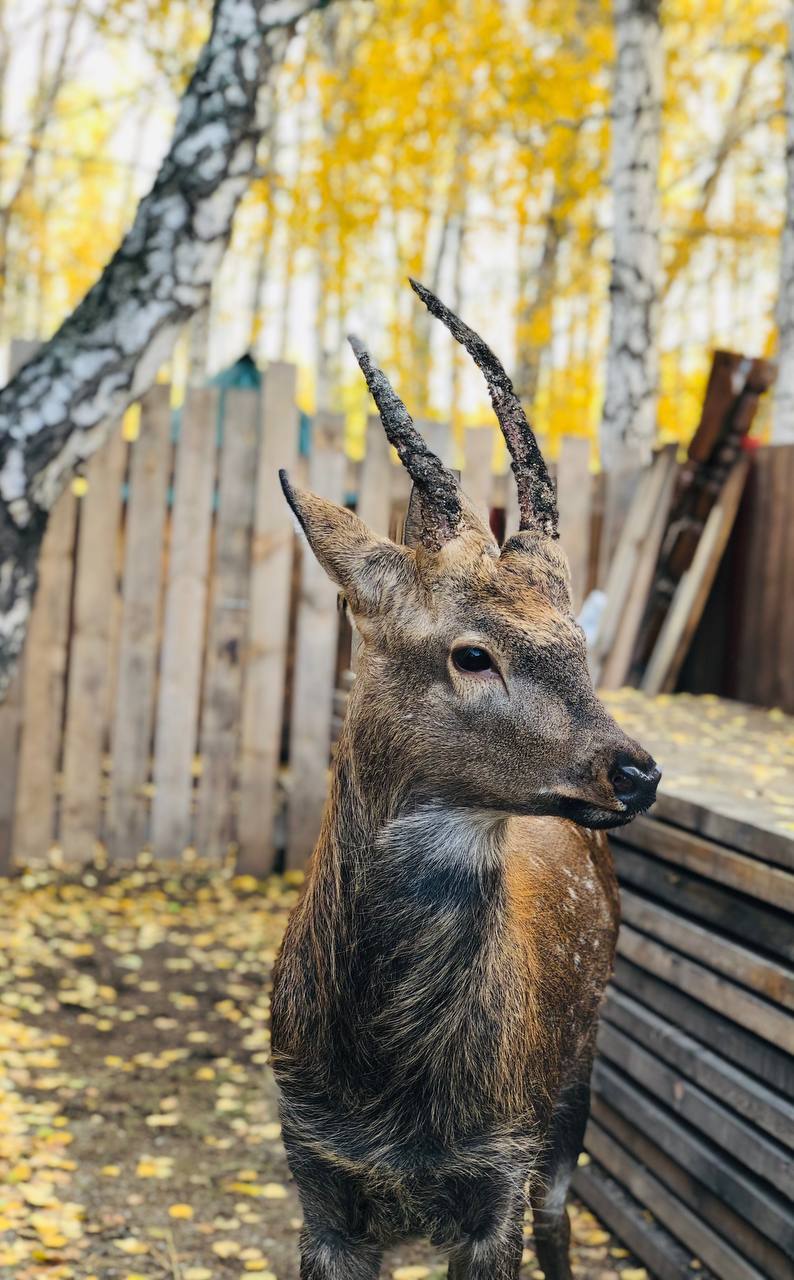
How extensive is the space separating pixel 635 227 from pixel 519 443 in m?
Answer: 6.44

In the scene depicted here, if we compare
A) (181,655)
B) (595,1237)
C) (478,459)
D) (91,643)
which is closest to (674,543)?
(478,459)

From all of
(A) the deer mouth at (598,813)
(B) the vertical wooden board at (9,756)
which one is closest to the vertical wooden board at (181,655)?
(B) the vertical wooden board at (9,756)

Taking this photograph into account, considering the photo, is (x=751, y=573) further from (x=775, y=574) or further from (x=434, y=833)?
(x=434, y=833)

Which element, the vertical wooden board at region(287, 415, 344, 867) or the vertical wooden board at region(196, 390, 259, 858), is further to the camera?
the vertical wooden board at region(287, 415, 344, 867)

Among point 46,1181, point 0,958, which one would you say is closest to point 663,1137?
point 46,1181

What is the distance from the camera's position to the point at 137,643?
6.60m

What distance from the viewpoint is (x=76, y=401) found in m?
4.60

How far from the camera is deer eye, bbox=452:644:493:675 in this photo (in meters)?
2.20

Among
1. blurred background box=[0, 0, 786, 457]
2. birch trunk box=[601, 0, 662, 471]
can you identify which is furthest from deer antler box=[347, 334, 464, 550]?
blurred background box=[0, 0, 786, 457]

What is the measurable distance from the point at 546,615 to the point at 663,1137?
199 cm

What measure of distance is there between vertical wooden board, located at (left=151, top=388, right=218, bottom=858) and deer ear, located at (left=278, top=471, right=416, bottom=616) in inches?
172

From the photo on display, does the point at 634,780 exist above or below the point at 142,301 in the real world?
below

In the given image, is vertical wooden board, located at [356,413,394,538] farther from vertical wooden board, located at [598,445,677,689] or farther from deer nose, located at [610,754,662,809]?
deer nose, located at [610,754,662,809]

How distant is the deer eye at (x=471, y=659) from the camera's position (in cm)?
220
